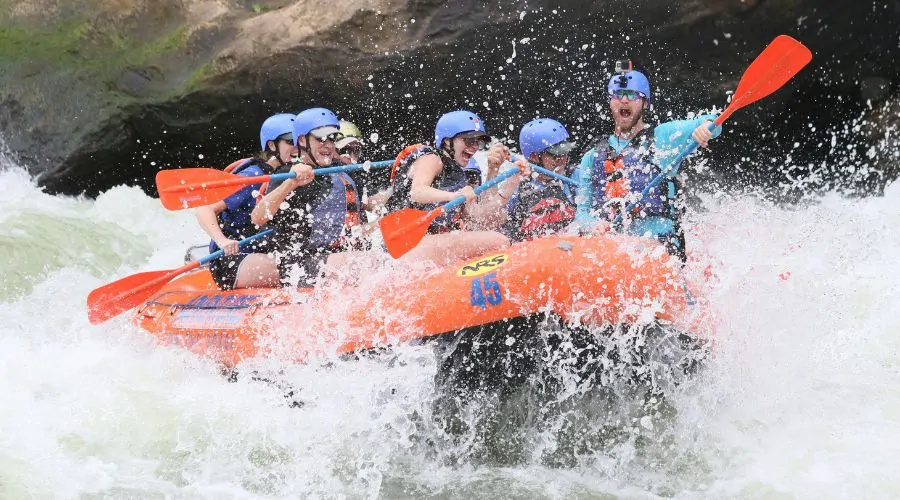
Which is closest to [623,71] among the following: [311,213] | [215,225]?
[311,213]

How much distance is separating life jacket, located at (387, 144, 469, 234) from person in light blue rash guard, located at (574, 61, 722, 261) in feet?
2.02

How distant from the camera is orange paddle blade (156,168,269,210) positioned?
4703 mm

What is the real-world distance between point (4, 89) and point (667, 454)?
708 centimetres

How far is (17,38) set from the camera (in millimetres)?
8523

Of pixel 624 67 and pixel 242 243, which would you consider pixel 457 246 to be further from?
pixel 242 243

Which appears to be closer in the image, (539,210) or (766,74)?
(766,74)

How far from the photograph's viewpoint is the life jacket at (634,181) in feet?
13.8

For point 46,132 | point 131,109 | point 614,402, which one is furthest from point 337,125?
point 46,132

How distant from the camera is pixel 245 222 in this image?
5117 mm

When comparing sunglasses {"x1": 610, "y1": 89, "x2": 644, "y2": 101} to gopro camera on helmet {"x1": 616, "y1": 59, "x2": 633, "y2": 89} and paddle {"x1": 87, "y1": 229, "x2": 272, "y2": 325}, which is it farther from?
paddle {"x1": 87, "y1": 229, "x2": 272, "y2": 325}

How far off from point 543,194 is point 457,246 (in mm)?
883

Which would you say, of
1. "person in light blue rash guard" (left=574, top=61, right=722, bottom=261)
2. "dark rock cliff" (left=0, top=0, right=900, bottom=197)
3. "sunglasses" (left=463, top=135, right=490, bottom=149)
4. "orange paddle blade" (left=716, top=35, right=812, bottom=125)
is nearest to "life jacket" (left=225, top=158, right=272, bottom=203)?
"sunglasses" (left=463, top=135, right=490, bottom=149)

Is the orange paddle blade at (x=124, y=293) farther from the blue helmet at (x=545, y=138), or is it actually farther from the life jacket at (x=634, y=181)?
the life jacket at (x=634, y=181)

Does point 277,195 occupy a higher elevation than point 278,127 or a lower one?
lower
